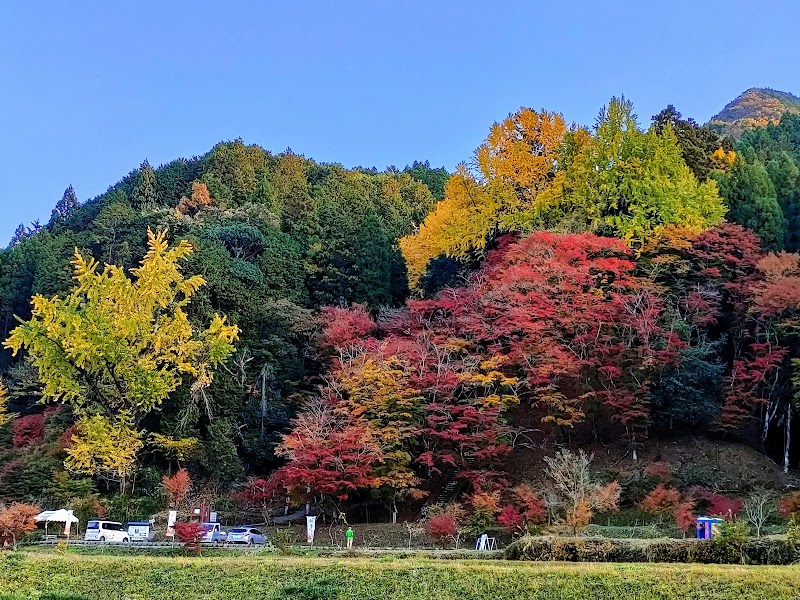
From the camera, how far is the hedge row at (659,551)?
1381cm

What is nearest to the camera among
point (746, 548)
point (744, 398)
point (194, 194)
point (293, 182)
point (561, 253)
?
point (746, 548)

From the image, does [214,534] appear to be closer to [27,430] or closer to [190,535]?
[190,535]

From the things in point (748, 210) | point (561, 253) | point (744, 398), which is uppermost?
point (748, 210)

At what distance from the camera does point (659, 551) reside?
14.5 m

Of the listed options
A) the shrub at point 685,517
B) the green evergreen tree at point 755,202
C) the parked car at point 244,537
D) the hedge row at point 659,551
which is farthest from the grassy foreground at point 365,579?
the green evergreen tree at point 755,202

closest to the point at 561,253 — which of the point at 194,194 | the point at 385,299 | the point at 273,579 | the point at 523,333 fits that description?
the point at 523,333

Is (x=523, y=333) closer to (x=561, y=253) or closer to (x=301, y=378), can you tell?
(x=561, y=253)

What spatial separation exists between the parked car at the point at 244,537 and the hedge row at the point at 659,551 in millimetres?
10263

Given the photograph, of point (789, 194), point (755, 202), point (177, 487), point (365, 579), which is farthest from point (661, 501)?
point (789, 194)

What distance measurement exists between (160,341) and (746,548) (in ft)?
69.9

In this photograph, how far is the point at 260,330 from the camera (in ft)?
118

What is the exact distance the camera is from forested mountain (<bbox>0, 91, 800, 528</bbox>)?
2517 centimetres

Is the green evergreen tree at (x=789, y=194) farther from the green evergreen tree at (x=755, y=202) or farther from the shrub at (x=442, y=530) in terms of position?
the shrub at (x=442, y=530)

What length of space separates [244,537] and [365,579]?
1040 cm
